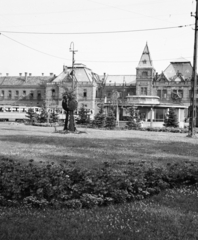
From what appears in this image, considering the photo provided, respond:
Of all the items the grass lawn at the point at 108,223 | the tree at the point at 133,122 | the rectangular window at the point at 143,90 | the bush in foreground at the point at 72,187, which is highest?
the rectangular window at the point at 143,90

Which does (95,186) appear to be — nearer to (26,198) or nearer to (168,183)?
(26,198)

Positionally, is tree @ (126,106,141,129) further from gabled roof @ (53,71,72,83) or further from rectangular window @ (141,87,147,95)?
gabled roof @ (53,71,72,83)

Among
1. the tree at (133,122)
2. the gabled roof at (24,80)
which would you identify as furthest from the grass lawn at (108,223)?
the gabled roof at (24,80)

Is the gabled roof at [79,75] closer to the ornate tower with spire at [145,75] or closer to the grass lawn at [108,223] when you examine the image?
the ornate tower with spire at [145,75]

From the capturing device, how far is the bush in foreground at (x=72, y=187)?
6211 mm

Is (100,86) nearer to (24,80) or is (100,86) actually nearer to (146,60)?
(146,60)

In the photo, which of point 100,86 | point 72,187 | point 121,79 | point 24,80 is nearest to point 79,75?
point 100,86

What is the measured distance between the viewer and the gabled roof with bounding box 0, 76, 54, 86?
281ft

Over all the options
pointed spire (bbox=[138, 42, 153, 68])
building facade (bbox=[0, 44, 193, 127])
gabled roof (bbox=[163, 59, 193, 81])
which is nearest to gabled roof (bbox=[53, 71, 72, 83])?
building facade (bbox=[0, 44, 193, 127])

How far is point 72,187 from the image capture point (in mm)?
6582

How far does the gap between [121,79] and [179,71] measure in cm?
1521

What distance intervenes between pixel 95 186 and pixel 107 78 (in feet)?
268

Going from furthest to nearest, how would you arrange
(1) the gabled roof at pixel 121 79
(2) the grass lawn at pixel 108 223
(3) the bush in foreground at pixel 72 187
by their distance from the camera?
(1) the gabled roof at pixel 121 79, (3) the bush in foreground at pixel 72 187, (2) the grass lawn at pixel 108 223

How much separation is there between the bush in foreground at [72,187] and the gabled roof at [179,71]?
7220 cm
